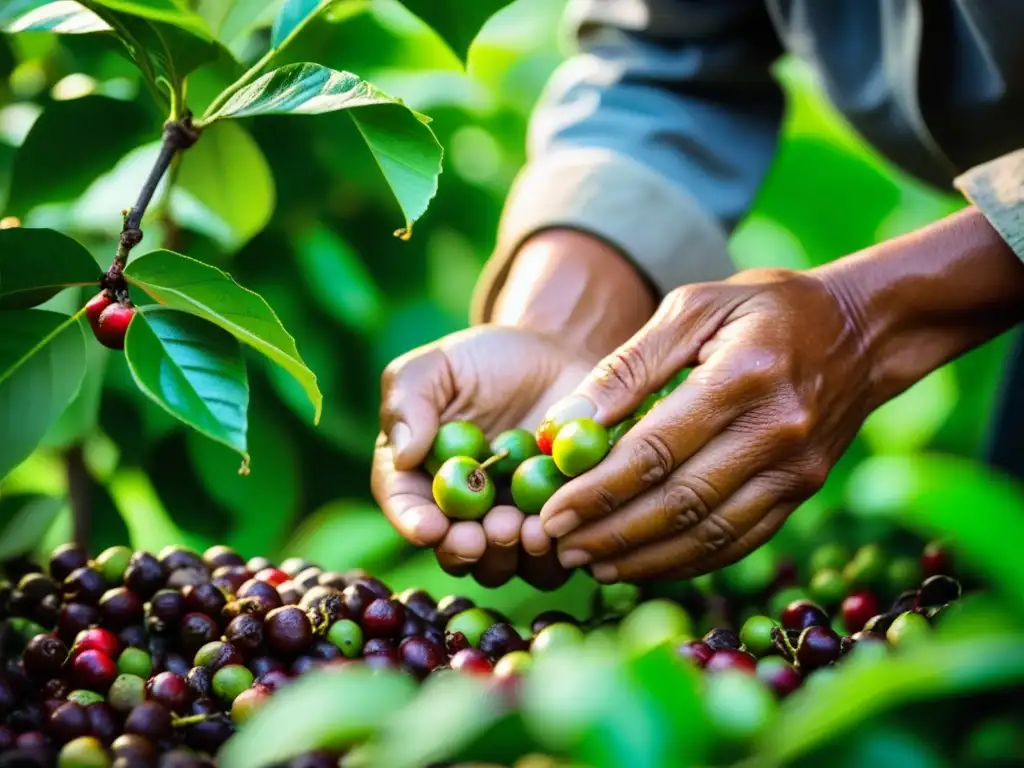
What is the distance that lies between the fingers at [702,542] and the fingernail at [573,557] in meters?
0.04

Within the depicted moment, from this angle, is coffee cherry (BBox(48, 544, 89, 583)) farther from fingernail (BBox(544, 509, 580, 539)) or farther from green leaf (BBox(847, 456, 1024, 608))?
green leaf (BBox(847, 456, 1024, 608))

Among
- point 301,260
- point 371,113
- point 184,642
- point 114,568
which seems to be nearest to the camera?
point 371,113

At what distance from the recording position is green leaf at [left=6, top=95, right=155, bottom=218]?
1.63m

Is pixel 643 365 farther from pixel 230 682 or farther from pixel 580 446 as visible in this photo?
pixel 230 682

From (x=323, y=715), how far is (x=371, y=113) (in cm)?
73

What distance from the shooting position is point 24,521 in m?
1.58

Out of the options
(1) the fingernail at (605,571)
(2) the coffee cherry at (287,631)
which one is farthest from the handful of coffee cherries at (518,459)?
(2) the coffee cherry at (287,631)

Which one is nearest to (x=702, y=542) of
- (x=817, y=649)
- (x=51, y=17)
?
(x=817, y=649)

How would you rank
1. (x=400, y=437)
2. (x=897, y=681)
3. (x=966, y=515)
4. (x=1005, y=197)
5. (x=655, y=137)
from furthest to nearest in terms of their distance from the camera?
(x=655, y=137)
(x=400, y=437)
(x=1005, y=197)
(x=966, y=515)
(x=897, y=681)

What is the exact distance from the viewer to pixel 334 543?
241cm

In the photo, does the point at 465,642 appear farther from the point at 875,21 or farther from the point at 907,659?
the point at 875,21

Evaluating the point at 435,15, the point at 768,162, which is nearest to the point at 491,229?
the point at 768,162

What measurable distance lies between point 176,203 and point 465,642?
1410 millimetres

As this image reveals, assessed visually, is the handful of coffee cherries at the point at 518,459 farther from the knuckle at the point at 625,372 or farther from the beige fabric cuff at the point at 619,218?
the beige fabric cuff at the point at 619,218
